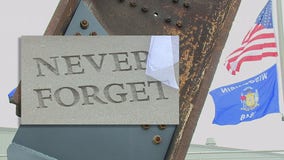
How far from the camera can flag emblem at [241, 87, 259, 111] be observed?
1883 cm

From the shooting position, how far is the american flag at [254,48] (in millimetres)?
17078

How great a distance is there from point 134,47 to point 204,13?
0.41 meters

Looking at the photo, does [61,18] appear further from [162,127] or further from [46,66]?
[162,127]

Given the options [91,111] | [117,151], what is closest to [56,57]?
[91,111]

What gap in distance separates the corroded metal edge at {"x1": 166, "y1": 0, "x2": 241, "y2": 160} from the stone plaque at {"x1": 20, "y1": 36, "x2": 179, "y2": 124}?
6 centimetres

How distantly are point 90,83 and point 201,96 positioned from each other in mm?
545

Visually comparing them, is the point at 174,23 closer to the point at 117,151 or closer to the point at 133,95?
the point at 133,95

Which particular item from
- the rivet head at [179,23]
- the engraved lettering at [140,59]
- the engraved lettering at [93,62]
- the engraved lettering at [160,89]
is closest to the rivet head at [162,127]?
the engraved lettering at [160,89]

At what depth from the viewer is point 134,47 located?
330cm

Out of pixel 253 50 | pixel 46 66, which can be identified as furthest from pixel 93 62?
pixel 253 50

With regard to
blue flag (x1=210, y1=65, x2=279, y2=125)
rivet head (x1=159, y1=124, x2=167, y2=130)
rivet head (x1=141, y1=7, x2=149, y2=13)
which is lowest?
Answer: blue flag (x1=210, y1=65, x2=279, y2=125)

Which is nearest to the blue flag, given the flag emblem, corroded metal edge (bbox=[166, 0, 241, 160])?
the flag emblem

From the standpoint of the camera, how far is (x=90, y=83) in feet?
10.7

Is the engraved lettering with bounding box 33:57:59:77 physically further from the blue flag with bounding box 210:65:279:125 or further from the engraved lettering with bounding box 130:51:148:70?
the blue flag with bounding box 210:65:279:125
